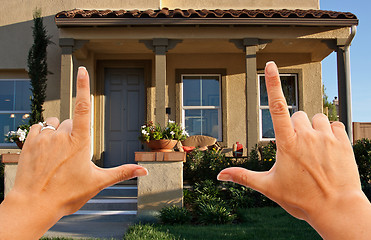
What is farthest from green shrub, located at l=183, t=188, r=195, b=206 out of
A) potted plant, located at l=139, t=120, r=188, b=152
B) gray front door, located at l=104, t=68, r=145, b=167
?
gray front door, located at l=104, t=68, r=145, b=167

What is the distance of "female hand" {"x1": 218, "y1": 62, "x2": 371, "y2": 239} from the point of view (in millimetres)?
884

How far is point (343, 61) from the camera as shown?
852cm

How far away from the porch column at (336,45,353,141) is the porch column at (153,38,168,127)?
4108 mm

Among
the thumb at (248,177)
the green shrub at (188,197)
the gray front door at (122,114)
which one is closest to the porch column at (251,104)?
the green shrub at (188,197)

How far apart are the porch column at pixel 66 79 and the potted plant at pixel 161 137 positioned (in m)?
1.90

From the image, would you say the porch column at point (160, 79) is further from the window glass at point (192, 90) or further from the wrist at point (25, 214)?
the wrist at point (25, 214)

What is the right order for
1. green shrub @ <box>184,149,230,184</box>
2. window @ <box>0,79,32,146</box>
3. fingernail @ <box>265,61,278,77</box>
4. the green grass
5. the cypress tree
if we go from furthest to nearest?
window @ <box>0,79,32,146</box>
the cypress tree
green shrub @ <box>184,149,230,184</box>
the green grass
fingernail @ <box>265,61,278,77</box>

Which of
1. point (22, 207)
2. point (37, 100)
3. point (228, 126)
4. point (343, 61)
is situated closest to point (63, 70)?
point (37, 100)

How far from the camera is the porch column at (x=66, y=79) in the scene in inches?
324

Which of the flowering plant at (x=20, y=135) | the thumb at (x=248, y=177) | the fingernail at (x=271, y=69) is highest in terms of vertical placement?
the fingernail at (x=271, y=69)

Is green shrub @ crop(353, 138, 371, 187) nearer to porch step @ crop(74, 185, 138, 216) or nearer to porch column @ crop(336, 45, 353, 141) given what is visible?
porch column @ crop(336, 45, 353, 141)

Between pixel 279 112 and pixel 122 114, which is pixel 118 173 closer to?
pixel 279 112

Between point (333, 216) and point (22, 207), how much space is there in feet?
2.56

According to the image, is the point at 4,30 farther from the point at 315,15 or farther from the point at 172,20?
the point at 315,15
